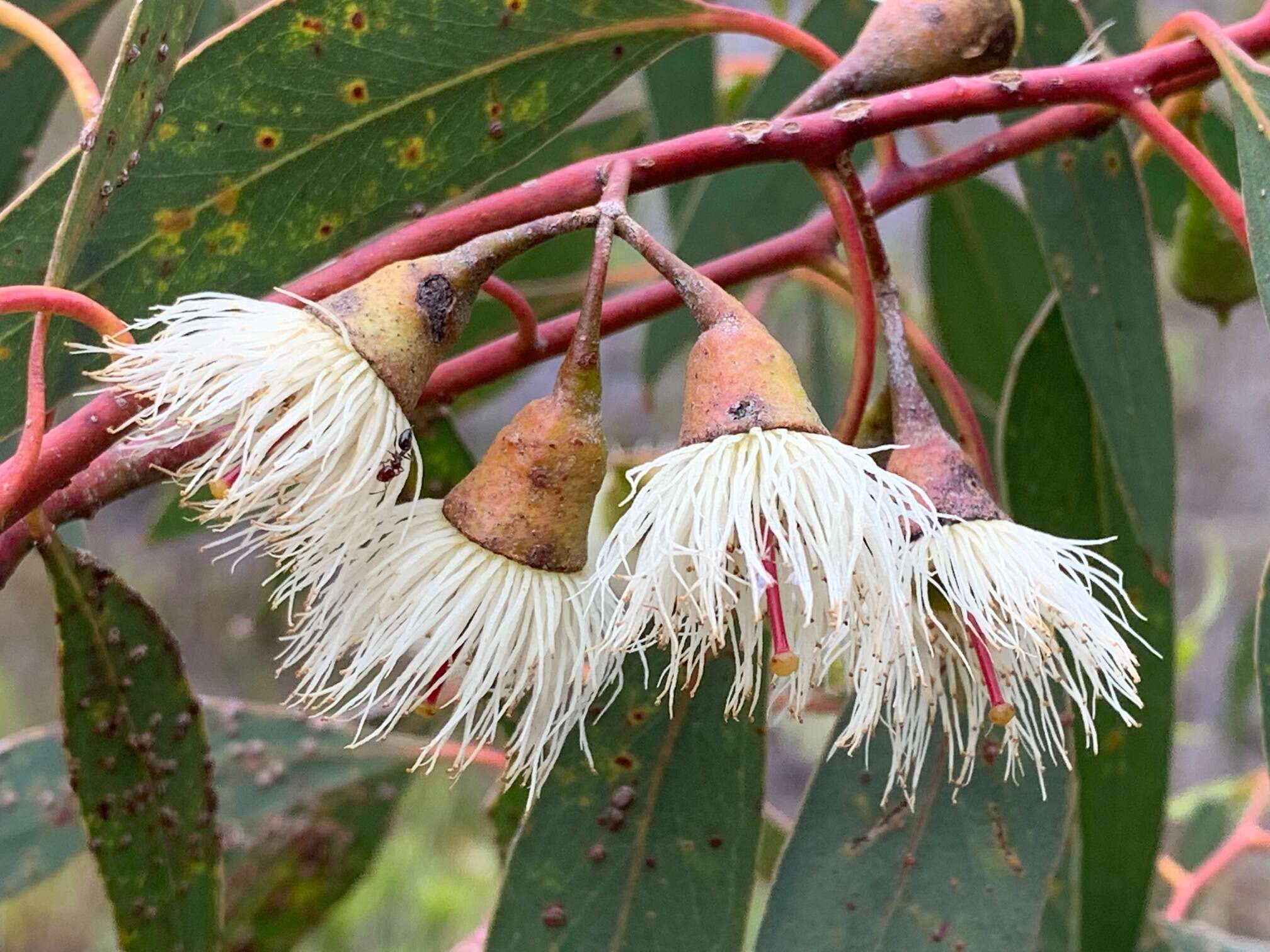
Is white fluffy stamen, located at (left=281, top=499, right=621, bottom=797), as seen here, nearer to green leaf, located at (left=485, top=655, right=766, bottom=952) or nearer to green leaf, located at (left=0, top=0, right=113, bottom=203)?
green leaf, located at (left=485, top=655, right=766, bottom=952)

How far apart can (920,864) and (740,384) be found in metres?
0.41

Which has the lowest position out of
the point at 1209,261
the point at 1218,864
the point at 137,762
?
the point at 137,762

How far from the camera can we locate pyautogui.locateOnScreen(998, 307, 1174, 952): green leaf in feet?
3.26

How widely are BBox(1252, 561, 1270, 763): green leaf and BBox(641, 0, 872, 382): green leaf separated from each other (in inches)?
25.1

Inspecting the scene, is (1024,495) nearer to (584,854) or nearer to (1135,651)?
(1135,651)

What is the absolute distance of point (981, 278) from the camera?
1480 mm

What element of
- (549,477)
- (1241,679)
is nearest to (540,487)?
(549,477)

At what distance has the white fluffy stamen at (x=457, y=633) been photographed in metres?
0.61

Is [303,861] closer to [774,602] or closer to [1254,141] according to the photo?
[774,602]

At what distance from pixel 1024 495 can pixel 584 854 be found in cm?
45

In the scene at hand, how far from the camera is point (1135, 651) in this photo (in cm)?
99

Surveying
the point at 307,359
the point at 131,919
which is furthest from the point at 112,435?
the point at 131,919

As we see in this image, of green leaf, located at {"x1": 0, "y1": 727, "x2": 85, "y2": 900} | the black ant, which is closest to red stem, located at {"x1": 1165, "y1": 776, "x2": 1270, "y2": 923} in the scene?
the black ant

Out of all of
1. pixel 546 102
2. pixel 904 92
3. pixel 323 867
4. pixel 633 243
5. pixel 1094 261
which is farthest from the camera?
pixel 323 867
